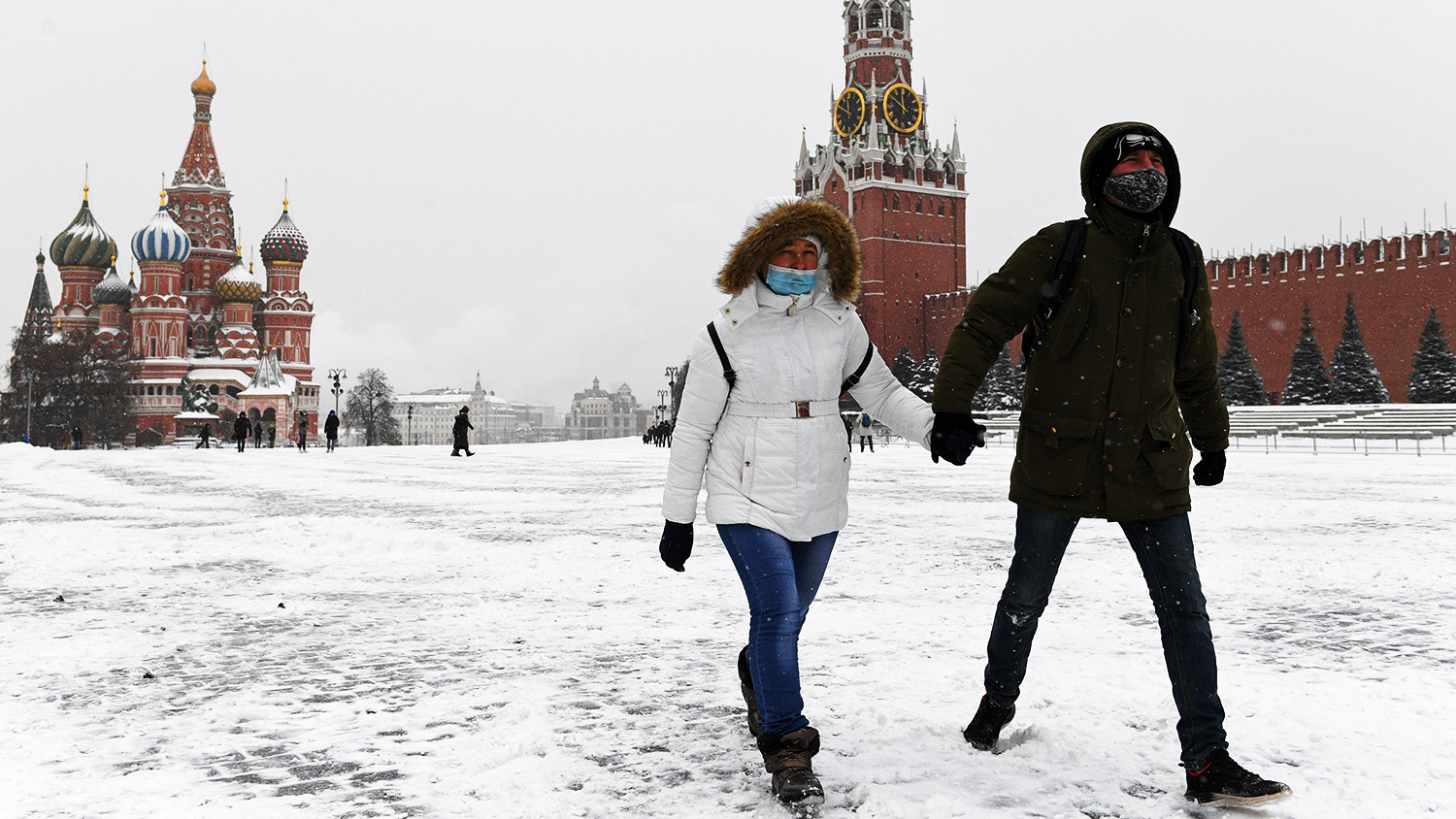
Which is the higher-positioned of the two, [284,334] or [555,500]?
[284,334]

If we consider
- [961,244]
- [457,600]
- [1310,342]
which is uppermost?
[961,244]

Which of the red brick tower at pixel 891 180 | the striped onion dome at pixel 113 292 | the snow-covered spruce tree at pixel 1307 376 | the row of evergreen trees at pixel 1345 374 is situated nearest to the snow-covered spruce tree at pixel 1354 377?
the row of evergreen trees at pixel 1345 374

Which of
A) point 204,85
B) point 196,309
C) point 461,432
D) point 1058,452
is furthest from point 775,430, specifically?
point 204,85

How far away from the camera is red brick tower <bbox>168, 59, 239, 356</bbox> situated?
208 ft

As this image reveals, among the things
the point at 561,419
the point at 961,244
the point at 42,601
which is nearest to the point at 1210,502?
the point at 42,601

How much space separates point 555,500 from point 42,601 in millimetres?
5824

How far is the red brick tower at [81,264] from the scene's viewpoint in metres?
62.3

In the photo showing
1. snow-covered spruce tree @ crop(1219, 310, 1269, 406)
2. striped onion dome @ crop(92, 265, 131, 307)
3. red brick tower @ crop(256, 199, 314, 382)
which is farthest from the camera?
red brick tower @ crop(256, 199, 314, 382)

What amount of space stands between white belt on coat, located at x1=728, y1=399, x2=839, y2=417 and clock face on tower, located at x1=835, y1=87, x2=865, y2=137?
68.9 metres

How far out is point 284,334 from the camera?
66.2 m

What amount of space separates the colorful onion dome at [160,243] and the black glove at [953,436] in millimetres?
66100

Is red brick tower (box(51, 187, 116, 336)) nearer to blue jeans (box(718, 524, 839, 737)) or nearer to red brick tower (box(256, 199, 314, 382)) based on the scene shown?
red brick tower (box(256, 199, 314, 382))

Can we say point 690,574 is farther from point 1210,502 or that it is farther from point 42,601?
point 1210,502

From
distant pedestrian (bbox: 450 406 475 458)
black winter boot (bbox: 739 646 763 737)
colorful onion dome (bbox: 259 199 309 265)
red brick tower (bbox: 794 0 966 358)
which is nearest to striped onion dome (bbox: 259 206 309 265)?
colorful onion dome (bbox: 259 199 309 265)
